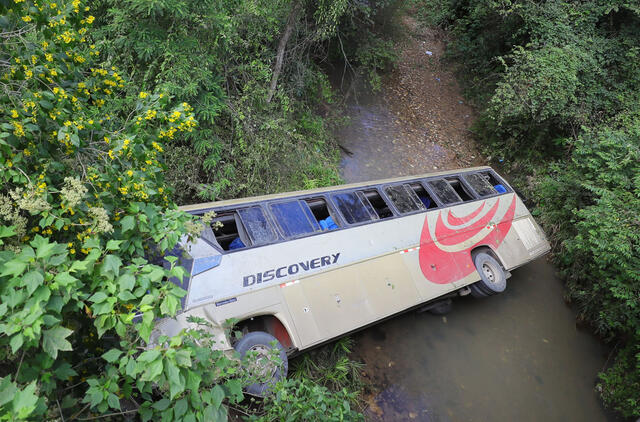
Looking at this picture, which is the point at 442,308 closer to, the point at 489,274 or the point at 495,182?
the point at 489,274

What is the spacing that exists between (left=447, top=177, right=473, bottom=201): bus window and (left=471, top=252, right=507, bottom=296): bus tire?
1.27 m

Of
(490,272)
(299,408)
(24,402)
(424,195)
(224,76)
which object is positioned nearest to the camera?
(24,402)

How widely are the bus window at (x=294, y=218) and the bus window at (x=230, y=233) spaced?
56cm

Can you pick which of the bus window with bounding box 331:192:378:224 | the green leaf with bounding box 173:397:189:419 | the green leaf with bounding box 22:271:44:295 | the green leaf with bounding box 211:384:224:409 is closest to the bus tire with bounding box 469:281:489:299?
the bus window with bounding box 331:192:378:224

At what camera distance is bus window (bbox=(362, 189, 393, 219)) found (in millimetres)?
6663

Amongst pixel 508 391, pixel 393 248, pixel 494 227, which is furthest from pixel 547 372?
pixel 393 248

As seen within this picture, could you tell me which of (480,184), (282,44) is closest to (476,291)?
(480,184)

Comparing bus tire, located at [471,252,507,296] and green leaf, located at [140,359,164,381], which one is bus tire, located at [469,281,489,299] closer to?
bus tire, located at [471,252,507,296]

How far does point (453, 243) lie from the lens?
6.80 metres

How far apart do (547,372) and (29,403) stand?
26.4 ft

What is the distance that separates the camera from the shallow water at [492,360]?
238 inches

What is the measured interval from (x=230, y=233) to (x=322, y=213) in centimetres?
167

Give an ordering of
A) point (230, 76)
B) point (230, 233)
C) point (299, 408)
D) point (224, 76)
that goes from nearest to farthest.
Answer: point (299, 408) → point (230, 233) → point (224, 76) → point (230, 76)

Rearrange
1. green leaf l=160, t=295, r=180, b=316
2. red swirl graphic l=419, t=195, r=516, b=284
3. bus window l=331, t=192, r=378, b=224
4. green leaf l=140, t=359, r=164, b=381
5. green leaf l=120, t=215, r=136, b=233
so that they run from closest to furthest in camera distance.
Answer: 1. green leaf l=140, t=359, r=164, b=381
2. green leaf l=160, t=295, r=180, b=316
3. green leaf l=120, t=215, r=136, b=233
4. bus window l=331, t=192, r=378, b=224
5. red swirl graphic l=419, t=195, r=516, b=284
